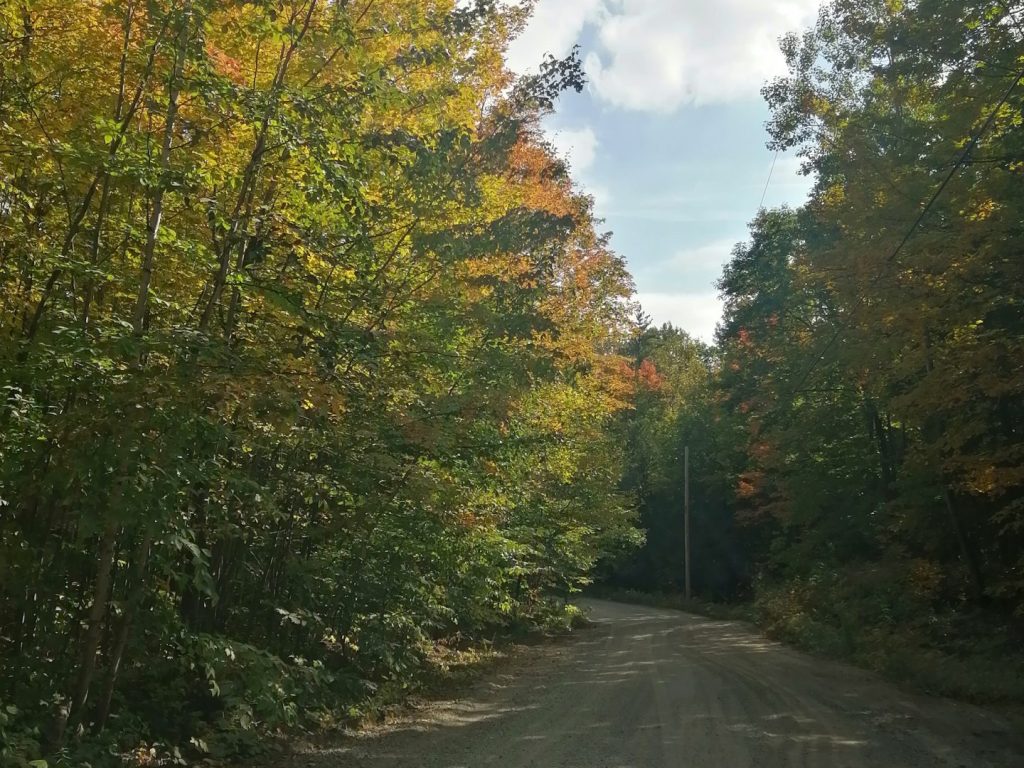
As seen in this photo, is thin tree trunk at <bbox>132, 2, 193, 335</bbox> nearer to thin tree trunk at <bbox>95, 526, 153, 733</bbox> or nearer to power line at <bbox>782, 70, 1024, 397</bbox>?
thin tree trunk at <bbox>95, 526, 153, 733</bbox>

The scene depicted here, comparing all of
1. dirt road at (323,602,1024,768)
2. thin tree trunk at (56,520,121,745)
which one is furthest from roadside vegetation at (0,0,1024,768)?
dirt road at (323,602,1024,768)

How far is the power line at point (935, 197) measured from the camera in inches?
358

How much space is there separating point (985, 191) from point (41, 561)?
12330mm

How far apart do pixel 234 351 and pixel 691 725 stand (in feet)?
21.4

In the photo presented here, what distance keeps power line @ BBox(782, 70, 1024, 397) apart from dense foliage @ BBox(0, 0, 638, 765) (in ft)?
16.0

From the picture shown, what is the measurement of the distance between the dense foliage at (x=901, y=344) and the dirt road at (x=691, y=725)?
6.77ft

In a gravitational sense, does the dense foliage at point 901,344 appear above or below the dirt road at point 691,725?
above

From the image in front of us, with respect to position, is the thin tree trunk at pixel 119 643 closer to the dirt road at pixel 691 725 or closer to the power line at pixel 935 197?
the dirt road at pixel 691 725

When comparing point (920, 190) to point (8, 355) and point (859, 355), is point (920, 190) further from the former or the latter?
point (8, 355)

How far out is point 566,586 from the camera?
2475 cm

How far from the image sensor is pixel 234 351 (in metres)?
6.09

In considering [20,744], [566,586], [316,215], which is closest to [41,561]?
[20,744]

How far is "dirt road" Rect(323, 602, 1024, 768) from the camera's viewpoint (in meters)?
7.55

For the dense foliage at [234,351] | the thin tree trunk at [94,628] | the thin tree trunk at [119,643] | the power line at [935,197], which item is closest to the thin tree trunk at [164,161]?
the dense foliage at [234,351]
